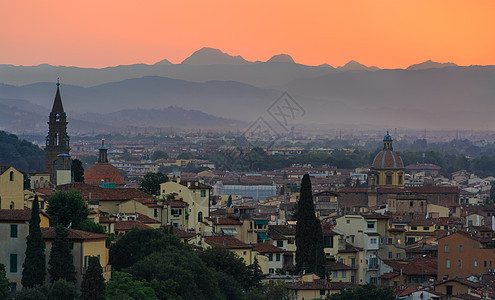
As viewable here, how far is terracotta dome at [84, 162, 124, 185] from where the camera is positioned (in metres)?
50.6

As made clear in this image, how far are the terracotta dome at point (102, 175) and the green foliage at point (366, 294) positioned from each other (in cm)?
1924

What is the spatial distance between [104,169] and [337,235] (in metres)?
13.4

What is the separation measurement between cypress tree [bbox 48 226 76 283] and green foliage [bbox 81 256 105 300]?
26.0 inches

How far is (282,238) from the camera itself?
131ft

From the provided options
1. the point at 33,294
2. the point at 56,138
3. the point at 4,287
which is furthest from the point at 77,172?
the point at 4,287

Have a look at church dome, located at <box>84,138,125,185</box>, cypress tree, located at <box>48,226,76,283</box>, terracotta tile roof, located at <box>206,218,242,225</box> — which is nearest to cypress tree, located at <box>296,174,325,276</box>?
terracotta tile roof, located at <box>206,218,242,225</box>

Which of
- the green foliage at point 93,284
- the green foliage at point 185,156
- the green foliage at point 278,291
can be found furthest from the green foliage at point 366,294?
the green foliage at point 185,156

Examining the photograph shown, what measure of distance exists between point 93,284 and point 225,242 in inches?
420

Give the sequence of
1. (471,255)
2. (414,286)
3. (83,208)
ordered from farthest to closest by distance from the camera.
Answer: (471,255), (414,286), (83,208)

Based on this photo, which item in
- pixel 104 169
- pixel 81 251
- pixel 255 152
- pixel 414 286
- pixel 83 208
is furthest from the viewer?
pixel 255 152

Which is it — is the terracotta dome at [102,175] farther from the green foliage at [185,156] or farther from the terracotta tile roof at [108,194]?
the green foliage at [185,156]

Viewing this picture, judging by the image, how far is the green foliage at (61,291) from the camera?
26156 millimetres

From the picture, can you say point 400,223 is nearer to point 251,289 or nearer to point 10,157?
point 251,289

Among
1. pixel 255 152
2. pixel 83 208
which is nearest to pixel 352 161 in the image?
pixel 255 152
